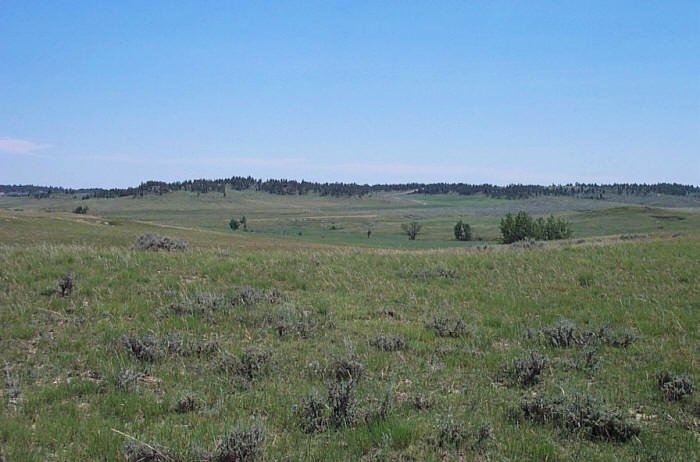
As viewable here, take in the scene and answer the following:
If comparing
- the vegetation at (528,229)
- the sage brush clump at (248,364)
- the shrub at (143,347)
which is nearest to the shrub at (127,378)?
the shrub at (143,347)

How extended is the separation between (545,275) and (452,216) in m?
184

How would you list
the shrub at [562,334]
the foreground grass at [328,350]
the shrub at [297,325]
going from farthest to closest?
the shrub at [297,325]
the shrub at [562,334]
the foreground grass at [328,350]

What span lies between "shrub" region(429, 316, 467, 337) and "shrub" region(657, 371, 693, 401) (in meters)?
3.20

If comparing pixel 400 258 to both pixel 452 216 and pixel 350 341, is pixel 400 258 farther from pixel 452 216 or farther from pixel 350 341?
pixel 452 216

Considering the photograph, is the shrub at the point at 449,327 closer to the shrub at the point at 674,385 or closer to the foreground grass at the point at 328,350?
the foreground grass at the point at 328,350

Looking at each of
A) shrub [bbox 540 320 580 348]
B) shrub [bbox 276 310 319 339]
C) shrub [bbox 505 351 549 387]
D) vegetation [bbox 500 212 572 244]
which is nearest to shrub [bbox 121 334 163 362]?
shrub [bbox 276 310 319 339]

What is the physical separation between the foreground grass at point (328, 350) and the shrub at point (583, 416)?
158 mm

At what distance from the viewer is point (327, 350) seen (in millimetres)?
8867

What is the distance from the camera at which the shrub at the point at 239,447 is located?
5402 millimetres

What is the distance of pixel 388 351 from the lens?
8961 mm

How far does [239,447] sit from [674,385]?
5556 millimetres

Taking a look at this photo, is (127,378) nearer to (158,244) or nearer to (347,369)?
(347,369)

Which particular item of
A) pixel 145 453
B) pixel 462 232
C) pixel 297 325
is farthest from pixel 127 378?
pixel 462 232

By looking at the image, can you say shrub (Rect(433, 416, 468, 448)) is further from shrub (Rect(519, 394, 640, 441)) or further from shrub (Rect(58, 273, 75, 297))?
shrub (Rect(58, 273, 75, 297))
